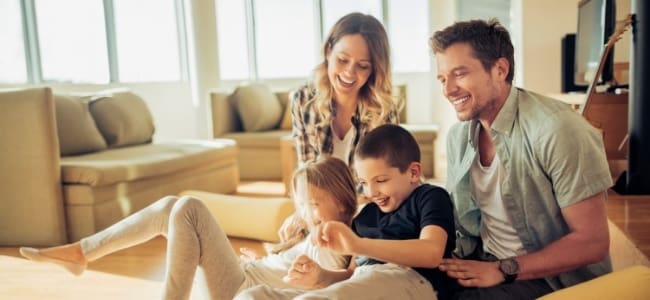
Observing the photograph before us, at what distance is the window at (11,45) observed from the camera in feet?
16.4

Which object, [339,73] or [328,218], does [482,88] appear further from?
[339,73]

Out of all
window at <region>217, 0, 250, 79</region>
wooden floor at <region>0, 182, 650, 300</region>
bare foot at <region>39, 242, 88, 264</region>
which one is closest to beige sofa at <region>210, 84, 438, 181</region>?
window at <region>217, 0, 250, 79</region>

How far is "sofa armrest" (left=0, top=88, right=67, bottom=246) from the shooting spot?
3209 mm

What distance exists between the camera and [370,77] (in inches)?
87.5

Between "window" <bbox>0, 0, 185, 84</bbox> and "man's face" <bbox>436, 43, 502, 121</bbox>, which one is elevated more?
"window" <bbox>0, 0, 185, 84</bbox>

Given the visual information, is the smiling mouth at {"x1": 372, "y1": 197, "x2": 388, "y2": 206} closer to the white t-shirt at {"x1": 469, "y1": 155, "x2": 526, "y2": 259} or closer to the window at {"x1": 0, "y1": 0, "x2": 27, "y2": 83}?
the white t-shirt at {"x1": 469, "y1": 155, "x2": 526, "y2": 259}

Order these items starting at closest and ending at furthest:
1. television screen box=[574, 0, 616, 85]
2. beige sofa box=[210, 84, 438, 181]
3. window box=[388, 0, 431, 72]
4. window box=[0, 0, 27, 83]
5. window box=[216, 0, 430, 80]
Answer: television screen box=[574, 0, 616, 85], window box=[0, 0, 27, 83], beige sofa box=[210, 84, 438, 181], window box=[216, 0, 430, 80], window box=[388, 0, 431, 72]

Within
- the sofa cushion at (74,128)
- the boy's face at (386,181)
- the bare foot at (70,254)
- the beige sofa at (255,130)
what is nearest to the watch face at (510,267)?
the boy's face at (386,181)

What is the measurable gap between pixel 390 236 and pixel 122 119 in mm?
3423

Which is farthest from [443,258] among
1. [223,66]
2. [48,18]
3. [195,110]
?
[223,66]

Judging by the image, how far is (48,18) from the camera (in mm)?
5383

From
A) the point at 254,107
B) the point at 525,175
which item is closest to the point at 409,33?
the point at 254,107

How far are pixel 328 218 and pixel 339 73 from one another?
2.40 ft

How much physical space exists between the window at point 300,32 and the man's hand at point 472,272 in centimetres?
635
